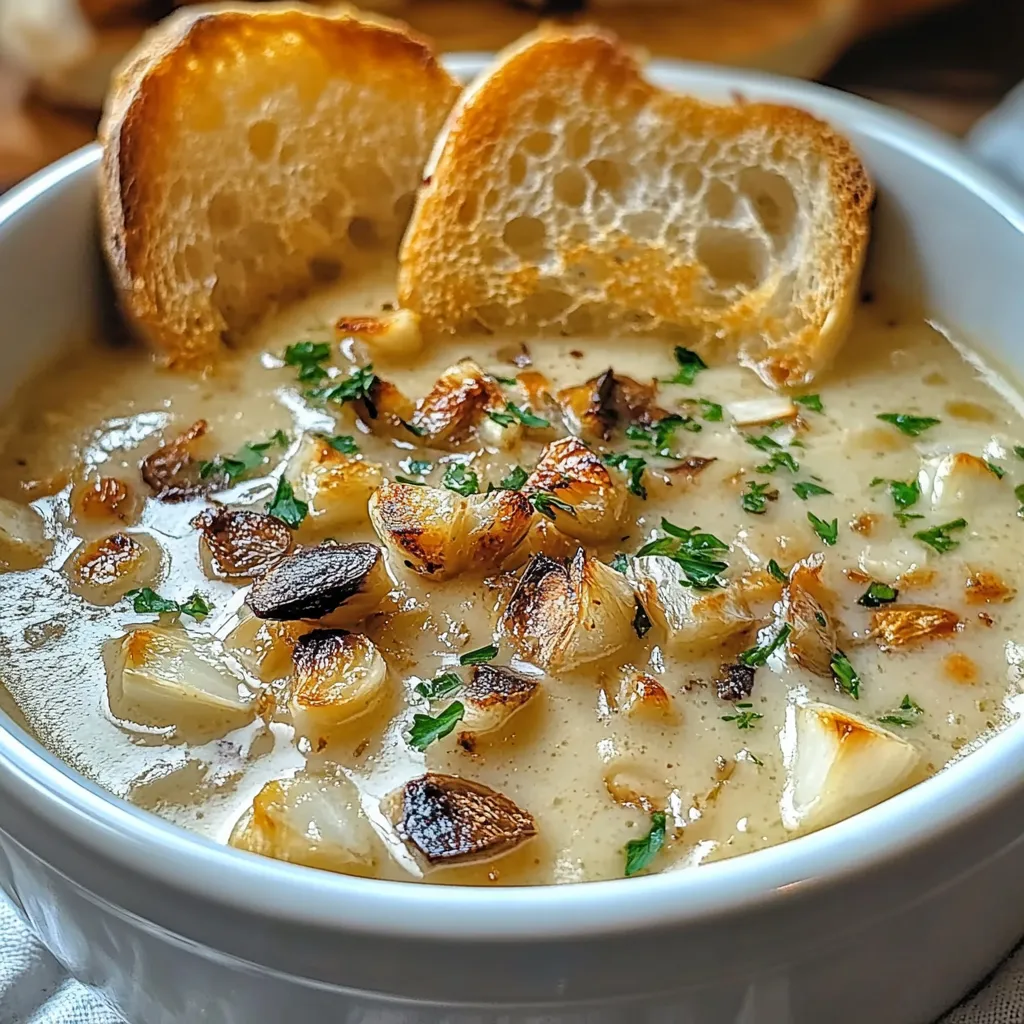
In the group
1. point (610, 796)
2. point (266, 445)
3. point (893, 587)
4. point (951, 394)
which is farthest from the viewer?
point (951, 394)

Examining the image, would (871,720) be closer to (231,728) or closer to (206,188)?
(231,728)

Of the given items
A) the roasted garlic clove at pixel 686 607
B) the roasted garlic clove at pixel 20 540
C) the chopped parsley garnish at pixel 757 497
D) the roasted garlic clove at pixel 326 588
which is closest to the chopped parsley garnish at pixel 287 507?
the roasted garlic clove at pixel 326 588

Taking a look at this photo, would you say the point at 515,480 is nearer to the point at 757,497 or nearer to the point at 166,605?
the point at 757,497

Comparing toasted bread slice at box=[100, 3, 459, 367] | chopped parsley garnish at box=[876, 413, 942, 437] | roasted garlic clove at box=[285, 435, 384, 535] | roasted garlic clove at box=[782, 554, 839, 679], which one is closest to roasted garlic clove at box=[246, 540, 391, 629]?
roasted garlic clove at box=[285, 435, 384, 535]

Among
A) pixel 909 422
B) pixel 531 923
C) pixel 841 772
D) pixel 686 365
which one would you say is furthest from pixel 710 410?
pixel 531 923

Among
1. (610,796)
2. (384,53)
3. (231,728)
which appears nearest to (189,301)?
(384,53)

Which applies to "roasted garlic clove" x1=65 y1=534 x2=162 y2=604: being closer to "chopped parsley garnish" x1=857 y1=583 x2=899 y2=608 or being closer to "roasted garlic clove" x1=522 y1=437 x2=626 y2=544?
"roasted garlic clove" x1=522 y1=437 x2=626 y2=544
